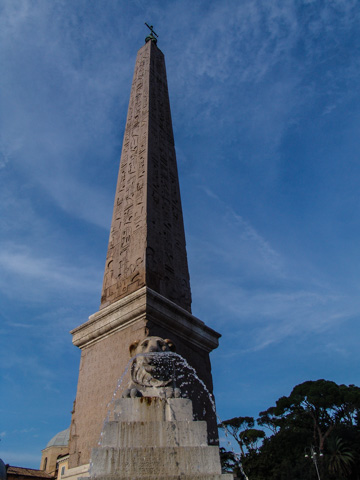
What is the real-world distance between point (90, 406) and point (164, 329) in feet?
4.47

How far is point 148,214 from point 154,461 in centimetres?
423

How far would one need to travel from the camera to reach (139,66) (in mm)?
11055

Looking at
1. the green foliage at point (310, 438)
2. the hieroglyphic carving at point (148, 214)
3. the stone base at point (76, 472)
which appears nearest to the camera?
the stone base at point (76, 472)

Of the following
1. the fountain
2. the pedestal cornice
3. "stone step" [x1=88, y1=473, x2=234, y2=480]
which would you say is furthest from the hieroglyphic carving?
"stone step" [x1=88, y1=473, x2=234, y2=480]

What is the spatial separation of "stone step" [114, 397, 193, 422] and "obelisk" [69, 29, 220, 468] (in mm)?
1426

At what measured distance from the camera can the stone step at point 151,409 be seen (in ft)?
10.7

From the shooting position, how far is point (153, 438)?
3096mm

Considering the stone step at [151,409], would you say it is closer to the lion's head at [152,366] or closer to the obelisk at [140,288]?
the lion's head at [152,366]

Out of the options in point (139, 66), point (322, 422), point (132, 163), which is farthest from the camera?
point (322, 422)

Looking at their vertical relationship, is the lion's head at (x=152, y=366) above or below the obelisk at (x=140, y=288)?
below

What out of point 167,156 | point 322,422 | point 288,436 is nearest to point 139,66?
point 167,156

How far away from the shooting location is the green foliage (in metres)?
29.5

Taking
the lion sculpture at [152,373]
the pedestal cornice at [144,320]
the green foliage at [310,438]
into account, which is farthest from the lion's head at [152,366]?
the green foliage at [310,438]

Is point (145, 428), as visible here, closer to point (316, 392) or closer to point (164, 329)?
point (164, 329)
